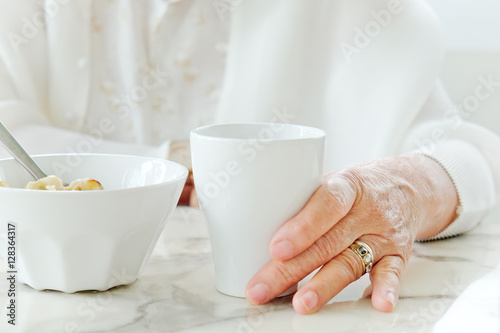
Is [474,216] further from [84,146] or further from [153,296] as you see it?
[84,146]

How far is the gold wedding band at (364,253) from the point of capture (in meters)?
0.60

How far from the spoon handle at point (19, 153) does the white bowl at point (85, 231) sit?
0.11 meters

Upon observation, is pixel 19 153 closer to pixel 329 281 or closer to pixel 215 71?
pixel 329 281

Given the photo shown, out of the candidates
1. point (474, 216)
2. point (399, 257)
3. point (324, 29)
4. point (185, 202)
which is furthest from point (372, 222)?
point (324, 29)

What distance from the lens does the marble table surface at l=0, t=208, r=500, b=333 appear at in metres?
0.50

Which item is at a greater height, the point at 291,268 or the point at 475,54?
the point at 475,54

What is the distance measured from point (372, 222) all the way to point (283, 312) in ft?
0.51

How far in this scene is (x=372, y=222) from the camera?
0.62 meters

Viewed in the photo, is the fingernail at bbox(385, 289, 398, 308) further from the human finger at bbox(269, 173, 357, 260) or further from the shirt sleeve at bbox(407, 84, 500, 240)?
the shirt sleeve at bbox(407, 84, 500, 240)

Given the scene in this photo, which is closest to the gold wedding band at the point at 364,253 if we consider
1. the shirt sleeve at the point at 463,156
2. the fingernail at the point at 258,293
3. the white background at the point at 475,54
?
the fingernail at the point at 258,293

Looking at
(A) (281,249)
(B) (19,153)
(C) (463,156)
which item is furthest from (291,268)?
(C) (463,156)

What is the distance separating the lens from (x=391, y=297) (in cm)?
55

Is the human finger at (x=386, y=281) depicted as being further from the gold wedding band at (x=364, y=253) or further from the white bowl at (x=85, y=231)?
the white bowl at (x=85, y=231)

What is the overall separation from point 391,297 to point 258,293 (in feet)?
0.42
